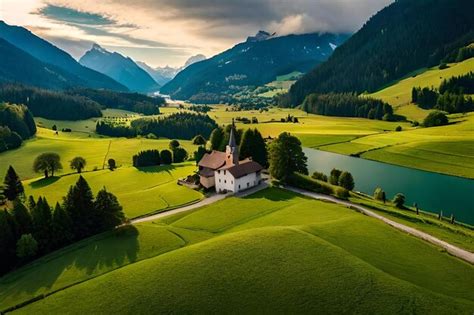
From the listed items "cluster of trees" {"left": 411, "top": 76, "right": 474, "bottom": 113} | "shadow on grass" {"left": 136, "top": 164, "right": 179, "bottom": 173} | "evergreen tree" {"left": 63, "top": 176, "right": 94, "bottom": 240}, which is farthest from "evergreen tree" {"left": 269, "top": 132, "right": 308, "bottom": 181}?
"cluster of trees" {"left": 411, "top": 76, "right": 474, "bottom": 113}

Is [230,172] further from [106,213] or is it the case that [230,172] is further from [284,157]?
[106,213]

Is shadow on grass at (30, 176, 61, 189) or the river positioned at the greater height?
the river

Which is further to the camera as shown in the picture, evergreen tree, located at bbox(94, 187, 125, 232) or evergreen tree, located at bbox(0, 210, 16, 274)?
evergreen tree, located at bbox(94, 187, 125, 232)

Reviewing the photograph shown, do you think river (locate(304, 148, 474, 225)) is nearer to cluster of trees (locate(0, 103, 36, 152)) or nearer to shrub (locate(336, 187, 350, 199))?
shrub (locate(336, 187, 350, 199))

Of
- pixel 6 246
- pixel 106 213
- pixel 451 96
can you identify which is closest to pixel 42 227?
pixel 6 246

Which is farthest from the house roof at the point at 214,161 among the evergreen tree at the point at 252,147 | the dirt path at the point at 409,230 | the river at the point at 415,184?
the river at the point at 415,184

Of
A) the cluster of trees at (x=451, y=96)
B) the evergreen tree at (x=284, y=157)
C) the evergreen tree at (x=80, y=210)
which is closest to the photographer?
the evergreen tree at (x=80, y=210)

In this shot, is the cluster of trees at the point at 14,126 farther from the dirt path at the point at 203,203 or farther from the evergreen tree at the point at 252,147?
the dirt path at the point at 203,203

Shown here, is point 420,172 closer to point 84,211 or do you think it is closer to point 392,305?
point 392,305
